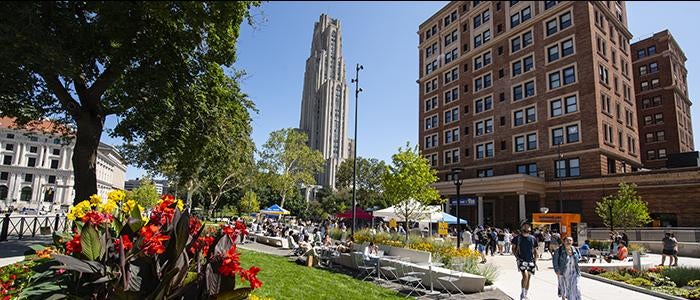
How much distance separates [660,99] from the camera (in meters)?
55.2

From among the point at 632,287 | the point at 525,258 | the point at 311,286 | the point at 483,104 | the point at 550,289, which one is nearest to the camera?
the point at 525,258

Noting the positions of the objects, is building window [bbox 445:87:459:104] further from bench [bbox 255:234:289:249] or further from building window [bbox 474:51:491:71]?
bench [bbox 255:234:289:249]

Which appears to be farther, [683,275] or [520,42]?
[520,42]

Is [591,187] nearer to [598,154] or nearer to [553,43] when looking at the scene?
[598,154]

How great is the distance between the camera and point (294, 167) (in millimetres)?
51188

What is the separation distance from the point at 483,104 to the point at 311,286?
41373 mm

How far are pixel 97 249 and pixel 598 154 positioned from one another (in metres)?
40.0

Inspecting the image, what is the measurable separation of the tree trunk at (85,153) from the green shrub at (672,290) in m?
18.2

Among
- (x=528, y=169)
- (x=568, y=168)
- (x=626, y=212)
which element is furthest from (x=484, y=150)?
(x=626, y=212)

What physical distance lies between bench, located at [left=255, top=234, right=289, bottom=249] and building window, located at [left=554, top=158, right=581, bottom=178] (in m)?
27.1

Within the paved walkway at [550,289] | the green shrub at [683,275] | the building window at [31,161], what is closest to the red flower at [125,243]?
the paved walkway at [550,289]

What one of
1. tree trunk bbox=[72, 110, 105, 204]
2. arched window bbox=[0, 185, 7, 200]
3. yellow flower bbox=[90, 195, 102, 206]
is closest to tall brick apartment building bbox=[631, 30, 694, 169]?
tree trunk bbox=[72, 110, 105, 204]

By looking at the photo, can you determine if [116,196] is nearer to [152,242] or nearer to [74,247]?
[74,247]

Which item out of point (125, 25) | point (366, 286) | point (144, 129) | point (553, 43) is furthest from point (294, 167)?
point (125, 25)
